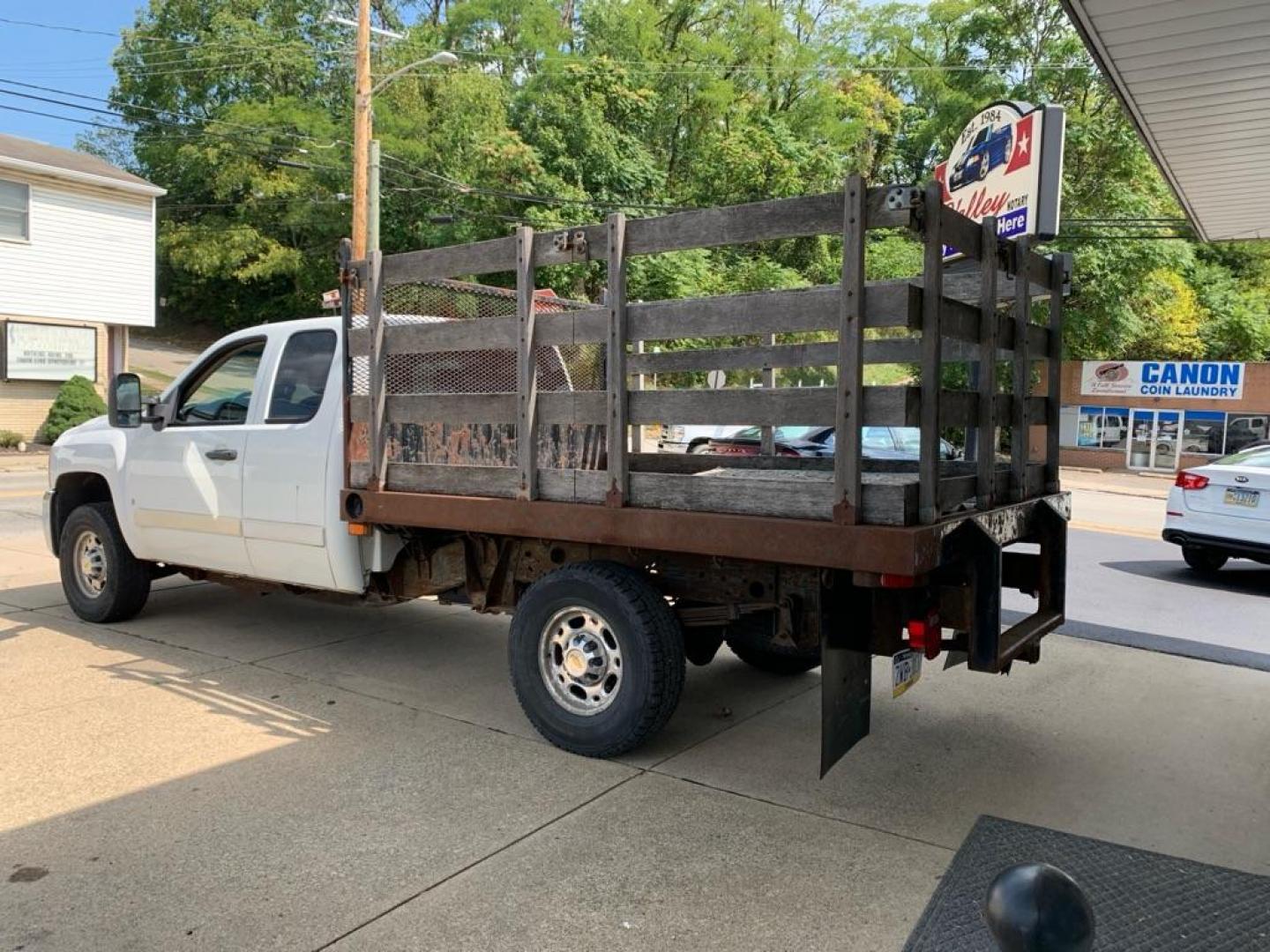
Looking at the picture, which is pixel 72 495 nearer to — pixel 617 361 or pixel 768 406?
pixel 617 361

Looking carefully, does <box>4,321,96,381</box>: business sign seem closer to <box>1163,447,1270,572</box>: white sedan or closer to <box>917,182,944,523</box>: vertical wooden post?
<box>1163,447,1270,572</box>: white sedan

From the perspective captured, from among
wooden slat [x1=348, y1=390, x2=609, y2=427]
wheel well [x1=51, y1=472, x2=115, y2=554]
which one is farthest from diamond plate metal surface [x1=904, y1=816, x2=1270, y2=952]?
wheel well [x1=51, y1=472, x2=115, y2=554]

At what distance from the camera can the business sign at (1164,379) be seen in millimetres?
30484

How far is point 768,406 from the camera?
3938mm

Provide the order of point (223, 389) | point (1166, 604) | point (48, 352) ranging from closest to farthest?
point (223, 389), point (1166, 604), point (48, 352)

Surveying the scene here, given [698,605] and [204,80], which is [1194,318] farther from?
[204,80]

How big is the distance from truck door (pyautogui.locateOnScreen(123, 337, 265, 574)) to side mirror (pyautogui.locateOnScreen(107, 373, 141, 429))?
0.16 m

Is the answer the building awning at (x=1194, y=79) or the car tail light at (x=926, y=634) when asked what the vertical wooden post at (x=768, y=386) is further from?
the building awning at (x=1194, y=79)

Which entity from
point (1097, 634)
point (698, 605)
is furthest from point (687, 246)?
point (1097, 634)

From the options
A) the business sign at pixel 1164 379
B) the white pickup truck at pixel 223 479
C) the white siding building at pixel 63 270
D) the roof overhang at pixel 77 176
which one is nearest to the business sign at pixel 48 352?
the white siding building at pixel 63 270

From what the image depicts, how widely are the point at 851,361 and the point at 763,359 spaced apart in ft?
6.49

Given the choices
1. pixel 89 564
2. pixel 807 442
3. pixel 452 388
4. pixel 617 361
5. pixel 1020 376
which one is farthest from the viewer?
pixel 807 442

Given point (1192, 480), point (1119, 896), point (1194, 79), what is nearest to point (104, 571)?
point (1119, 896)

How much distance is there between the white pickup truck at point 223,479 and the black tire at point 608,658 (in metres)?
1.23
